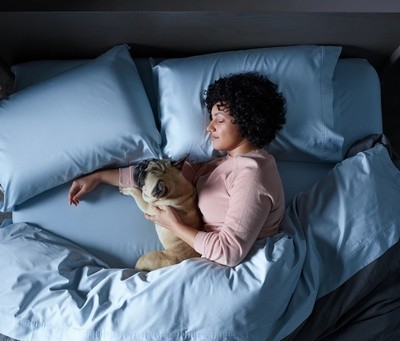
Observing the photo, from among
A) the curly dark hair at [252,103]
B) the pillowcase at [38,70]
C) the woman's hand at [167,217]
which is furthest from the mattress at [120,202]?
the curly dark hair at [252,103]

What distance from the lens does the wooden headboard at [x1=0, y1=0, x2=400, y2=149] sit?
1400 mm

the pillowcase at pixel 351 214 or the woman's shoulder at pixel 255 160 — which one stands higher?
the woman's shoulder at pixel 255 160

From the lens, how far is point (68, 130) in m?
1.38

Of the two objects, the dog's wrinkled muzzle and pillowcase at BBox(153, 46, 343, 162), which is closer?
the dog's wrinkled muzzle

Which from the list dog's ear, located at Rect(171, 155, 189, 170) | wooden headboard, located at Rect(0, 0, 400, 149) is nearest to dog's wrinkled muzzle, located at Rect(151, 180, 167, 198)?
dog's ear, located at Rect(171, 155, 189, 170)

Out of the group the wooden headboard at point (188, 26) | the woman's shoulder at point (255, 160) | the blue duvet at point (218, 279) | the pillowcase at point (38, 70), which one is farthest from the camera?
the pillowcase at point (38, 70)

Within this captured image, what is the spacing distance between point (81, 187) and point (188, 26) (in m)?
0.65

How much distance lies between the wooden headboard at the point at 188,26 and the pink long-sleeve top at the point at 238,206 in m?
0.46

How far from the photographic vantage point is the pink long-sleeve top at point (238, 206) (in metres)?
1.23

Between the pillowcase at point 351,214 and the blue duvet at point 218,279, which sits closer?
the blue duvet at point 218,279

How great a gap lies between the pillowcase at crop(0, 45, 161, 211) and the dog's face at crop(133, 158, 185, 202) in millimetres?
150

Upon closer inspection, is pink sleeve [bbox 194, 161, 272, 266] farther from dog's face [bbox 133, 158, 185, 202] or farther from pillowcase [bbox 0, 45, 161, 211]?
pillowcase [bbox 0, 45, 161, 211]

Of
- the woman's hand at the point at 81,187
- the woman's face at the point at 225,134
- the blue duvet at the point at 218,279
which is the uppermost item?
the woman's face at the point at 225,134

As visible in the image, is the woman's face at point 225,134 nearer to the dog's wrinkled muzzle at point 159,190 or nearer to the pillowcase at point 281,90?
the pillowcase at point 281,90
